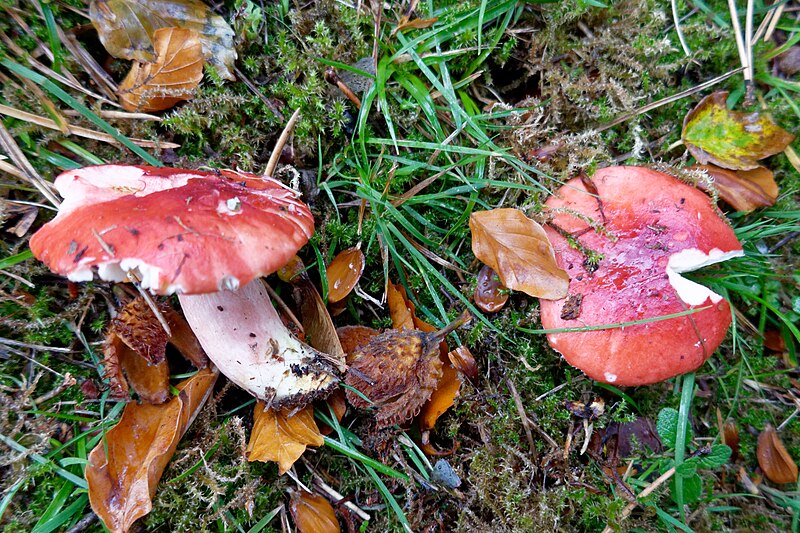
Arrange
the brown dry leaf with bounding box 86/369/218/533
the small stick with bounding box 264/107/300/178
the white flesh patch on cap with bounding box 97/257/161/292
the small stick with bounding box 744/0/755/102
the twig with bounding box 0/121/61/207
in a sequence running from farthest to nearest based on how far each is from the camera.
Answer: the small stick with bounding box 744/0/755/102 → the small stick with bounding box 264/107/300/178 → the twig with bounding box 0/121/61/207 → the brown dry leaf with bounding box 86/369/218/533 → the white flesh patch on cap with bounding box 97/257/161/292

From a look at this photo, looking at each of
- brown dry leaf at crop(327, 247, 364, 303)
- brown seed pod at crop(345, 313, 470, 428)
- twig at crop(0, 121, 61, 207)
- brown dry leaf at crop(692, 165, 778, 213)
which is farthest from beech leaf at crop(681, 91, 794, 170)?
twig at crop(0, 121, 61, 207)

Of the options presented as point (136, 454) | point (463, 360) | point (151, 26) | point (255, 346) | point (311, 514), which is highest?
point (151, 26)

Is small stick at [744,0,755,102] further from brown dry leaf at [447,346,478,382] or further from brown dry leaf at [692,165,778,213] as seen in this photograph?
brown dry leaf at [447,346,478,382]

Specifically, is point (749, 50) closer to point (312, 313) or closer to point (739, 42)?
point (739, 42)

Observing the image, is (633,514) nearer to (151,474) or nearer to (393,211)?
(393,211)

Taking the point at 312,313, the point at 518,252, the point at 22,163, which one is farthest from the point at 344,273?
the point at 22,163


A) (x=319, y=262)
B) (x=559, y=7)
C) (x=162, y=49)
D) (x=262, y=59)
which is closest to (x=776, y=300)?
(x=559, y=7)
